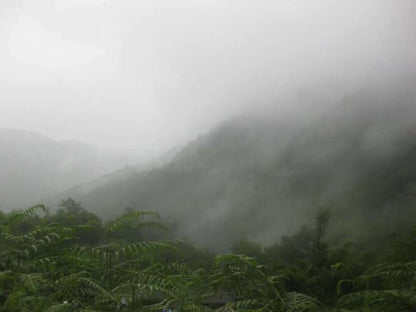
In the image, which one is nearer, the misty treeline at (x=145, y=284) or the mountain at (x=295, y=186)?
the misty treeline at (x=145, y=284)

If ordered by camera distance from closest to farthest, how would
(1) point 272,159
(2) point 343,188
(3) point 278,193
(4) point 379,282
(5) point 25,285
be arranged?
(5) point 25,285
(4) point 379,282
(2) point 343,188
(3) point 278,193
(1) point 272,159

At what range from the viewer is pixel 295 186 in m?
150

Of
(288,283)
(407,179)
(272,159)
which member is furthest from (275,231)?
(288,283)

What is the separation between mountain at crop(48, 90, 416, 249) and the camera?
110312mm

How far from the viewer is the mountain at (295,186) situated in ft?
362

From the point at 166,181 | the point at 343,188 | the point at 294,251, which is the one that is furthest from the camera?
the point at 166,181

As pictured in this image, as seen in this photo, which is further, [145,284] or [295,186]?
[295,186]

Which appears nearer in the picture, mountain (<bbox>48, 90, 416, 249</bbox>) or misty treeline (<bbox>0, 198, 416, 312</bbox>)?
misty treeline (<bbox>0, 198, 416, 312</bbox>)

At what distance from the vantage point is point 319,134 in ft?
634

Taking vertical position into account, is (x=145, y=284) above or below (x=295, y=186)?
above

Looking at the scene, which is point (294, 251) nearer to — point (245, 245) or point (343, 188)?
point (245, 245)

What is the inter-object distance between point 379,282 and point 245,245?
1305 inches

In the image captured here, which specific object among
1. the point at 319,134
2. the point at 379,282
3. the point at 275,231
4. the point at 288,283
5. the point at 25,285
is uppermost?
the point at 319,134

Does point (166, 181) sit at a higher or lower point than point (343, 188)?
higher
